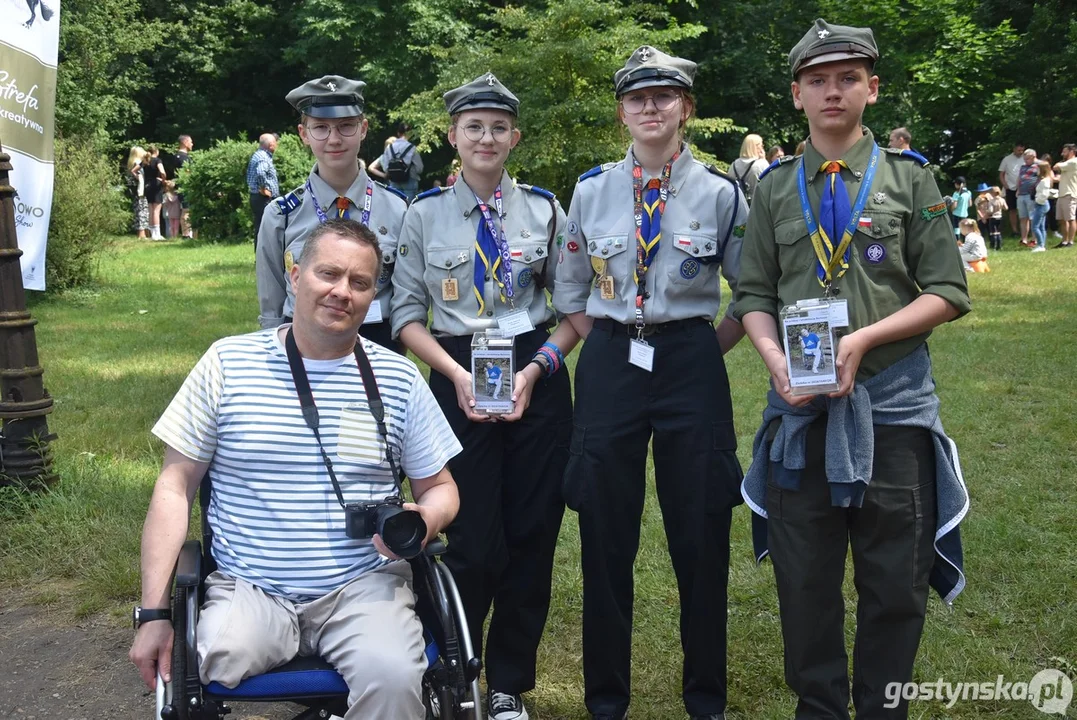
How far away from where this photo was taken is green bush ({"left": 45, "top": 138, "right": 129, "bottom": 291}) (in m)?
13.1

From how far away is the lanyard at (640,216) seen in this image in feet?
12.3

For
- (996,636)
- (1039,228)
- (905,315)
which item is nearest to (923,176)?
(905,315)

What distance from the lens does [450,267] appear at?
13.1ft

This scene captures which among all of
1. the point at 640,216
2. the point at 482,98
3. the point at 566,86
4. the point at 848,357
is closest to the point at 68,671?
the point at 482,98

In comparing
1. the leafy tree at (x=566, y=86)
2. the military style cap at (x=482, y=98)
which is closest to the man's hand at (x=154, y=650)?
the military style cap at (x=482, y=98)

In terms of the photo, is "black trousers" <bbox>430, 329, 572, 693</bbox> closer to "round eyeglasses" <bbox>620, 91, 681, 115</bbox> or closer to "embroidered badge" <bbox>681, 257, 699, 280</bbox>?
"embroidered badge" <bbox>681, 257, 699, 280</bbox>

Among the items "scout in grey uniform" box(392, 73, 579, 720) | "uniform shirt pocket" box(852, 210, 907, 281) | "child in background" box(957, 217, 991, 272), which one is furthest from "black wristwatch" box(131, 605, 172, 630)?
"child in background" box(957, 217, 991, 272)

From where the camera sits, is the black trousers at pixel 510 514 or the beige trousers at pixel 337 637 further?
the black trousers at pixel 510 514

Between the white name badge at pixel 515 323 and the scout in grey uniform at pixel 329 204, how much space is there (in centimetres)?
63

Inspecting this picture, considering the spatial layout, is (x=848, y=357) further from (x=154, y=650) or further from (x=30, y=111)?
(x=30, y=111)

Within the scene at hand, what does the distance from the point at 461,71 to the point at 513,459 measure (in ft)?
46.4

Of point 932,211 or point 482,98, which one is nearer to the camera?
point 932,211

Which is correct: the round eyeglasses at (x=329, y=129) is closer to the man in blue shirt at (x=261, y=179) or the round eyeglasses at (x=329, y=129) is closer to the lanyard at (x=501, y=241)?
the lanyard at (x=501, y=241)

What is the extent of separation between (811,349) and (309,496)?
149 centimetres
